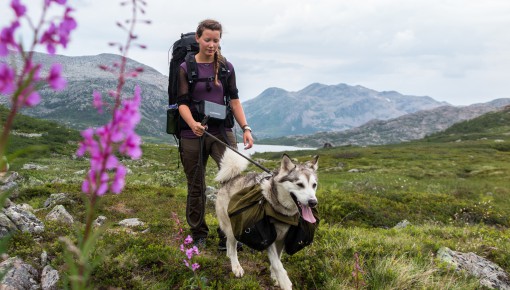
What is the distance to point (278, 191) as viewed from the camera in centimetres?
620

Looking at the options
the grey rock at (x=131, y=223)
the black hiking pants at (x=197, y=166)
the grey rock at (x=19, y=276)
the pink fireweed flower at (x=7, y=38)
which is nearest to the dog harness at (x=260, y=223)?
the black hiking pants at (x=197, y=166)

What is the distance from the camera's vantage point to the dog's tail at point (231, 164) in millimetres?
7004

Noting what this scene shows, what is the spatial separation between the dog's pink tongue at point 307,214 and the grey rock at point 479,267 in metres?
3.82

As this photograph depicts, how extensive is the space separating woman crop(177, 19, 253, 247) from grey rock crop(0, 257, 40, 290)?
10.1 ft

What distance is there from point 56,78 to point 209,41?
5631mm

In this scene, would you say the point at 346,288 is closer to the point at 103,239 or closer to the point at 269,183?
the point at 269,183

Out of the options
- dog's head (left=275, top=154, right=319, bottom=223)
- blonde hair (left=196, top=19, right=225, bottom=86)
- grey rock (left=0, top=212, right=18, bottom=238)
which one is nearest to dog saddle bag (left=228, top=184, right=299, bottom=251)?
dog's head (left=275, top=154, right=319, bottom=223)

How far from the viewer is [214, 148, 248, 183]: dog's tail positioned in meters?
7.00

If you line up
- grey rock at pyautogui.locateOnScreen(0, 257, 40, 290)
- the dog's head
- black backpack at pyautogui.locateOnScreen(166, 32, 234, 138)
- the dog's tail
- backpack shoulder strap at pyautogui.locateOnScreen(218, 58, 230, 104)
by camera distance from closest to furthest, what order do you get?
grey rock at pyautogui.locateOnScreen(0, 257, 40, 290) → the dog's head → the dog's tail → black backpack at pyautogui.locateOnScreen(166, 32, 234, 138) → backpack shoulder strap at pyautogui.locateOnScreen(218, 58, 230, 104)

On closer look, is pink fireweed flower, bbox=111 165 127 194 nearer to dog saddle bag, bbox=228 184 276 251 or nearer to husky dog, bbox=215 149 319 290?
husky dog, bbox=215 149 319 290

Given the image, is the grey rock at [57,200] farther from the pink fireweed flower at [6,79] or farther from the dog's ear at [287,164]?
the pink fireweed flower at [6,79]

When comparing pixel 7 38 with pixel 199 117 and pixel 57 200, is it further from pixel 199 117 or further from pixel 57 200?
pixel 57 200

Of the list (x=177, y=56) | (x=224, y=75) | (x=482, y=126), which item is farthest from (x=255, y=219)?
(x=482, y=126)

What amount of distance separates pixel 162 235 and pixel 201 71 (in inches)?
173
